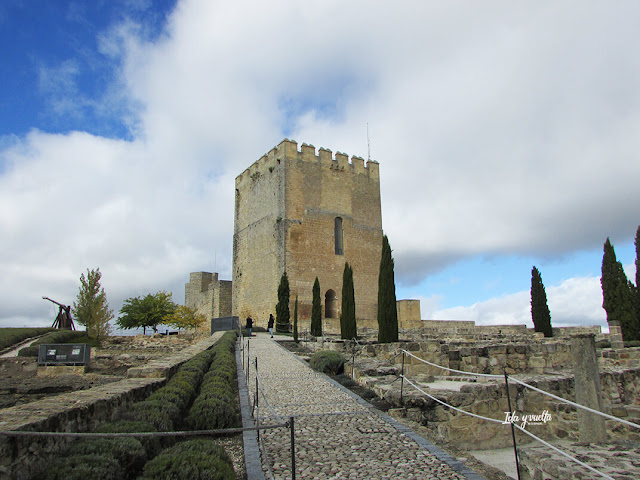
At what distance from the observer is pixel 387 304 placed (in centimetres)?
1612

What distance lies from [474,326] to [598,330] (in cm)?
569

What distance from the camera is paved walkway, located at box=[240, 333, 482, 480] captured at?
14.5 ft

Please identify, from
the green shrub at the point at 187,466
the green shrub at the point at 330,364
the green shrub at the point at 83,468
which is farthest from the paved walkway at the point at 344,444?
the green shrub at the point at 330,364

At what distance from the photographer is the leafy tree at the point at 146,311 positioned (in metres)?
39.4

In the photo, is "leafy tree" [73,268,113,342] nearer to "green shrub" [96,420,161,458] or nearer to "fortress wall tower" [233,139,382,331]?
"fortress wall tower" [233,139,382,331]

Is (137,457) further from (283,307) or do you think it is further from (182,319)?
(182,319)

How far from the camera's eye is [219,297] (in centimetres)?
3903

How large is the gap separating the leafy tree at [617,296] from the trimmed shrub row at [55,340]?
24.7 metres

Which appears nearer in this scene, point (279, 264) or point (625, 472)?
point (625, 472)

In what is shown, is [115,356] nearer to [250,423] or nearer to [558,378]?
[250,423]

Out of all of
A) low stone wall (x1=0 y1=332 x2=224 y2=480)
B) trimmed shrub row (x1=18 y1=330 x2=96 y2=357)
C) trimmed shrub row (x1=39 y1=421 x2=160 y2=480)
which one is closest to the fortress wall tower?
trimmed shrub row (x1=18 y1=330 x2=96 y2=357)

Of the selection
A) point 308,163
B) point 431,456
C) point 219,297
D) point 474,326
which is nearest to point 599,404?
point 431,456

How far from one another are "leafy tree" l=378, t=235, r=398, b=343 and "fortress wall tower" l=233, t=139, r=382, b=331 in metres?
10.8

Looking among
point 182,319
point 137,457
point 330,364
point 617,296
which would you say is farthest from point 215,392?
point 182,319
